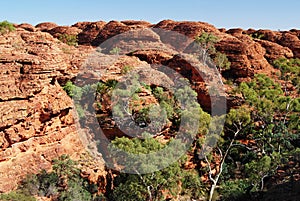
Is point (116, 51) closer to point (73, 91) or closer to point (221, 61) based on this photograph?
point (221, 61)

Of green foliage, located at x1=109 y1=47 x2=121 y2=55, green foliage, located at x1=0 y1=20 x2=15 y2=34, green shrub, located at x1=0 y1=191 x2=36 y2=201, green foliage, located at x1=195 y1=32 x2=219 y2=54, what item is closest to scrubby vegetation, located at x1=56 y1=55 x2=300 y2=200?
green shrub, located at x1=0 y1=191 x2=36 y2=201

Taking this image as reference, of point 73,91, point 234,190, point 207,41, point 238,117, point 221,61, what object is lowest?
point 234,190

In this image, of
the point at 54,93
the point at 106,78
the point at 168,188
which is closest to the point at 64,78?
the point at 106,78

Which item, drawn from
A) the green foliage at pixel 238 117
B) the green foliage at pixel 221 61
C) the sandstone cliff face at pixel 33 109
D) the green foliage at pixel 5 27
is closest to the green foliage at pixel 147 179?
the sandstone cliff face at pixel 33 109

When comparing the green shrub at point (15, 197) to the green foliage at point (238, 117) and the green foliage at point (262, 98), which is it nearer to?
the green foliage at point (238, 117)

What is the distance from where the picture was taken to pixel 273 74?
1231 inches

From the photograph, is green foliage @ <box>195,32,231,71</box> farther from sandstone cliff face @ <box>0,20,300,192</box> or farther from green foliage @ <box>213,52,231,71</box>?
sandstone cliff face @ <box>0,20,300,192</box>

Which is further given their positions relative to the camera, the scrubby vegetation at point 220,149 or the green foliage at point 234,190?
the green foliage at point 234,190

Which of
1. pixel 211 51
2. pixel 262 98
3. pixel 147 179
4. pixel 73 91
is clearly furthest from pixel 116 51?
pixel 147 179

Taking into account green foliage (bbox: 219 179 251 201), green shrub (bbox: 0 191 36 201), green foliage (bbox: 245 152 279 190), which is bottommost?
green foliage (bbox: 219 179 251 201)

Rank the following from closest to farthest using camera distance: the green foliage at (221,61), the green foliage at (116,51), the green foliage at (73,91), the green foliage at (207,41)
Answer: the green foliage at (73,91), the green foliage at (221,61), the green foliage at (116,51), the green foliage at (207,41)

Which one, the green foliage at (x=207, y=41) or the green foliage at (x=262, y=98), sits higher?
the green foliage at (x=207, y=41)

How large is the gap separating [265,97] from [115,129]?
38.7 ft

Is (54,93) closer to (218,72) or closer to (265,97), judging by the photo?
(265,97)
